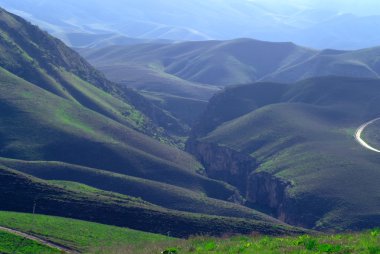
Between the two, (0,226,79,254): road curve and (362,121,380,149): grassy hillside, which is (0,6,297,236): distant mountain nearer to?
(0,226,79,254): road curve

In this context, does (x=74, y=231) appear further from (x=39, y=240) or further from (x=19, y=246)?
(x=19, y=246)

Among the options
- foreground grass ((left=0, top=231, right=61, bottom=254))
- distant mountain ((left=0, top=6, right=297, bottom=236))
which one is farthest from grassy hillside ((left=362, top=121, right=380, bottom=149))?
foreground grass ((left=0, top=231, right=61, bottom=254))

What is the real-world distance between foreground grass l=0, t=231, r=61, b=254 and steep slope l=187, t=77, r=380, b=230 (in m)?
45.8

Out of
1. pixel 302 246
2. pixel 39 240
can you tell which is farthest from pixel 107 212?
pixel 302 246

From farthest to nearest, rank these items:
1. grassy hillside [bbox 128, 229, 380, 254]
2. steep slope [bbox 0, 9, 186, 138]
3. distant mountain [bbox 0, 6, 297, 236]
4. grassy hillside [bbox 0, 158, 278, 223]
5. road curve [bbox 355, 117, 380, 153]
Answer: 1. steep slope [bbox 0, 9, 186, 138]
2. road curve [bbox 355, 117, 380, 153]
3. grassy hillside [bbox 0, 158, 278, 223]
4. distant mountain [bbox 0, 6, 297, 236]
5. grassy hillside [bbox 128, 229, 380, 254]

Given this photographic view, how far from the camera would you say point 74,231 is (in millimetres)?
59438

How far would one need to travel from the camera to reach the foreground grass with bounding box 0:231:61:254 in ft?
157

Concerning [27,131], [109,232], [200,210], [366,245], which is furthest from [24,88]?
[366,245]

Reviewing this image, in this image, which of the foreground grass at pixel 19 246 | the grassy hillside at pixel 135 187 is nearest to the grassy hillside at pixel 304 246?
the foreground grass at pixel 19 246

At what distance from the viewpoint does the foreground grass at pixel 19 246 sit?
157 ft

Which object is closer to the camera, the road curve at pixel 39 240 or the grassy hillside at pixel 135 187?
the road curve at pixel 39 240

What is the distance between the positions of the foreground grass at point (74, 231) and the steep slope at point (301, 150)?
33.7 m

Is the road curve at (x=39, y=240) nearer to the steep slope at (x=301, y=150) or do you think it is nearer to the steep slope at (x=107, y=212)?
the steep slope at (x=107, y=212)

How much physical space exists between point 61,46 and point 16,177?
111 metres
